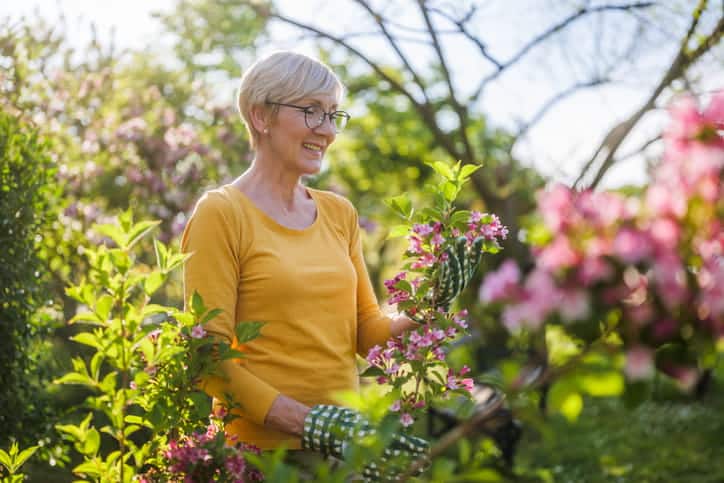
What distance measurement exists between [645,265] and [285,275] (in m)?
1.31

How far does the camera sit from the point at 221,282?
1994 millimetres

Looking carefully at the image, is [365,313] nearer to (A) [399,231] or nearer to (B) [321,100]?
(A) [399,231]

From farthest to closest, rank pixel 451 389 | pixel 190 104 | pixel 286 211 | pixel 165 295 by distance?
pixel 190 104
pixel 165 295
pixel 286 211
pixel 451 389

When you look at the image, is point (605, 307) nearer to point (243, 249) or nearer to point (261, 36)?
point (243, 249)

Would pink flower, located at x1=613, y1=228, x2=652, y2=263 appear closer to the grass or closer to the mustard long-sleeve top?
the mustard long-sleeve top

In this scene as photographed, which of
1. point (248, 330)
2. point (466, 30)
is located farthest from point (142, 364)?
point (466, 30)

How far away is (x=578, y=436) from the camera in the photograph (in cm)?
791

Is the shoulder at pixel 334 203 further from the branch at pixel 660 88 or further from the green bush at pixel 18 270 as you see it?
the branch at pixel 660 88

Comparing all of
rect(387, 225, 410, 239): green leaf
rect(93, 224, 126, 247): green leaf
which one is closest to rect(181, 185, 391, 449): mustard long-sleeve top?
rect(387, 225, 410, 239): green leaf

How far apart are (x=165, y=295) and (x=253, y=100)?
451cm

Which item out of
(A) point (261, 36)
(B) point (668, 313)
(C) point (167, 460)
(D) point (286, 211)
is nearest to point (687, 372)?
(B) point (668, 313)

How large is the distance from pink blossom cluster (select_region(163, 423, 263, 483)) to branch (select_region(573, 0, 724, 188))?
183 inches

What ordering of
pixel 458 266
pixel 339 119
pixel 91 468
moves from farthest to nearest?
pixel 339 119
pixel 458 266
pixel 91 468

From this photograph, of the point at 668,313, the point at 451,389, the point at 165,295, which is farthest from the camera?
the point at 165,295
